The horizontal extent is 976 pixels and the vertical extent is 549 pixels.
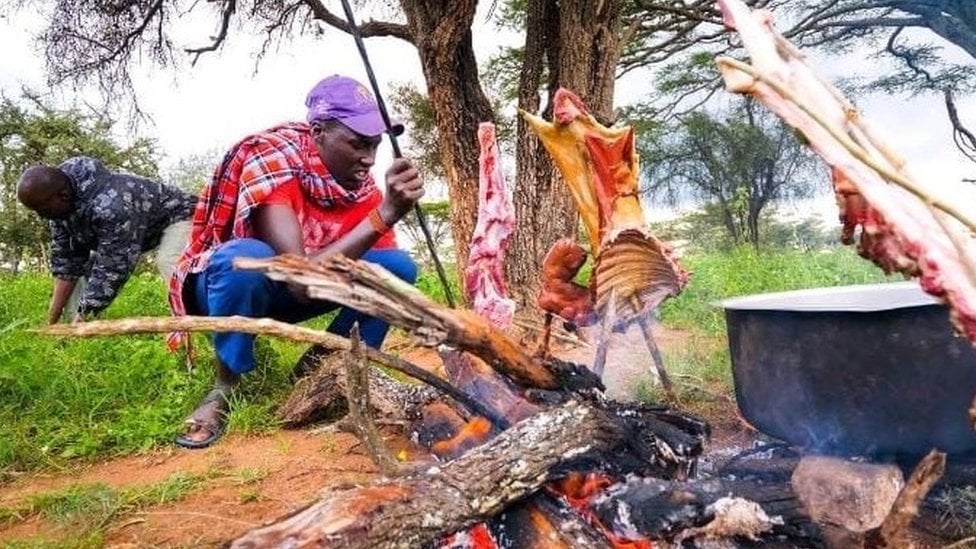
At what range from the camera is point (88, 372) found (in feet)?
12.4

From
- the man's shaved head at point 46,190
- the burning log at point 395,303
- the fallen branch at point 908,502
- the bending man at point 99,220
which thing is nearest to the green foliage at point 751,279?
the burning log at point 395,303

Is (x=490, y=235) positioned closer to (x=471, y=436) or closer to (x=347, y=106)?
Answer: (x=471, y=436)

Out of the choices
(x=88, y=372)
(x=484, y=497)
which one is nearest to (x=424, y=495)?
(x=484, y=497)

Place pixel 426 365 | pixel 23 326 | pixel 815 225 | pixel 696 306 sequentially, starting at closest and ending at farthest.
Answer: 1. pixel 426 365
2. pixel 23 326
3. pixel 696 306
4. pixel 815 225

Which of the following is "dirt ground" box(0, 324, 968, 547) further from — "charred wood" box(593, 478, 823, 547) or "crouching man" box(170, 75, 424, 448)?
"charred wood" box(593, 478, 823, 547)

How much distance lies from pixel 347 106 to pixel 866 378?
76.5 inches

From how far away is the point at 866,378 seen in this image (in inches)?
66.1

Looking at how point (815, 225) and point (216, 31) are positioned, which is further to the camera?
point (815, 225)

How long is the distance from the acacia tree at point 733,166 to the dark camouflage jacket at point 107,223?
18961 mm

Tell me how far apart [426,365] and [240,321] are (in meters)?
2.55

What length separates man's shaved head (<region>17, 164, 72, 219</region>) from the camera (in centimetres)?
414

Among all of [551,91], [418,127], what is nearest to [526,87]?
[551,91]

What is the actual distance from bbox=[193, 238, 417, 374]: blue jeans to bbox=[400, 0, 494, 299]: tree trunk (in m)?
1.93

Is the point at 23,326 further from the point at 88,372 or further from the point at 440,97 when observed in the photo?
the point at 440,97
